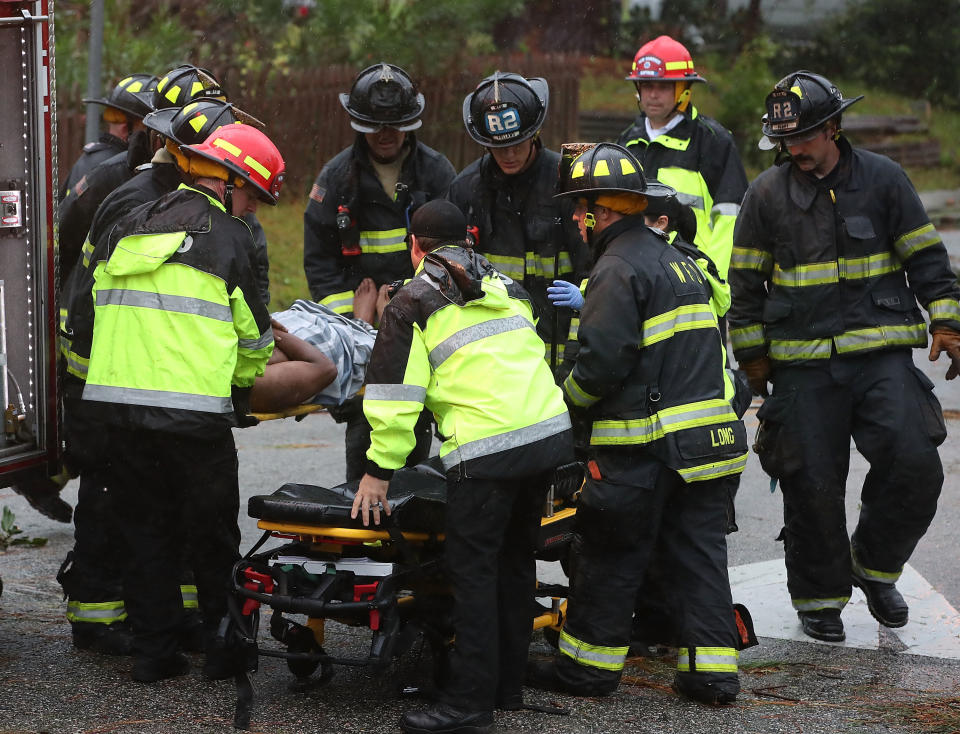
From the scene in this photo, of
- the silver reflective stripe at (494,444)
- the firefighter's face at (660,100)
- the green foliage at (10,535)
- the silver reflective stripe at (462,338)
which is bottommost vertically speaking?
the green foliage at (10,535)

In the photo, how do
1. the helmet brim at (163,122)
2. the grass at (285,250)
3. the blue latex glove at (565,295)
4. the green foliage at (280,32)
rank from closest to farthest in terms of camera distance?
1. the helmet brim at (163,122)
2. the blue latex glove at (565,295)
3. the grass at (285,250)
4. the green foliage at (280,32)

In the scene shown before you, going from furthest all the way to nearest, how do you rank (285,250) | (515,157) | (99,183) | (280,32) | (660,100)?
(280,32) → (285,250) → (660,100) → (515,157) → (99,183)

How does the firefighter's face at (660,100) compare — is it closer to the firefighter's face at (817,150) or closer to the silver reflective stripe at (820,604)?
the firefighter's face at (817,150)

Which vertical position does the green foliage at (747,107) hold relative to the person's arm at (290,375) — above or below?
above

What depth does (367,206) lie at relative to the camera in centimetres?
638

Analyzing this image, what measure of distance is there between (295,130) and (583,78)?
8752 mm

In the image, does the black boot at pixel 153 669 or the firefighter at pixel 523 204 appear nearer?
the black boot at pixel 153 669

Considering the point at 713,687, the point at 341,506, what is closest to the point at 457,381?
the point at 341,506

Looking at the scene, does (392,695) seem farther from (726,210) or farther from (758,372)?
(726,210)

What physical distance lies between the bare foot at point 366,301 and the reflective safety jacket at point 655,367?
1.86m

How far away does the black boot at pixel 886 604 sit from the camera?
5375mm

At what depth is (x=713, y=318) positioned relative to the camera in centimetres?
468

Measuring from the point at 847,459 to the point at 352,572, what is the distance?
228 cm

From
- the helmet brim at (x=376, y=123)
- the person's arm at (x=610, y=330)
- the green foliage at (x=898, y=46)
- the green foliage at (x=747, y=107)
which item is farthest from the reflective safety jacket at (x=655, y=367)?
the green foliage at (x=898, y=46)
